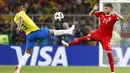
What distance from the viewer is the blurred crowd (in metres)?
25.5

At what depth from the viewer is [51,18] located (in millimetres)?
26109

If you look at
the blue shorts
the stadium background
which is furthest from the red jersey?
the stadium background

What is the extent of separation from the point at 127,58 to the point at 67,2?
5381 millimetres

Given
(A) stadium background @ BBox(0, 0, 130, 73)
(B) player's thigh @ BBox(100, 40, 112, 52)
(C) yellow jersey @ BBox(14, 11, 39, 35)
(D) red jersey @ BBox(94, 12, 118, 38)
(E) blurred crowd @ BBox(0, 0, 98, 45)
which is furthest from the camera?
(E) blurred crowd @ BBox(0, 0, 98, 45)

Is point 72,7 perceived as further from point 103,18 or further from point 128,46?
point 103,18

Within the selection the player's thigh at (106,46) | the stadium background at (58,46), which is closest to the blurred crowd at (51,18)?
the stadium background at (58,46)

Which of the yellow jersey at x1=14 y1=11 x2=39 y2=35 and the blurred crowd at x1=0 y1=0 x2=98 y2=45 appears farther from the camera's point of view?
the blurred crowd at x1=0 y1=0 x2=98 y2=45

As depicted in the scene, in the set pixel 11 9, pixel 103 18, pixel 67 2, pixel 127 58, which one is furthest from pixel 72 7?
pixel 103 18

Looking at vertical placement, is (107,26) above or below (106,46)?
above

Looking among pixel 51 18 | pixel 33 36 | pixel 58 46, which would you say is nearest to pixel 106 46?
pixel 33 36

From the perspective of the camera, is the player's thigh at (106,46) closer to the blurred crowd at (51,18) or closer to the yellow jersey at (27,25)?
the yellow jersey at (27,25)

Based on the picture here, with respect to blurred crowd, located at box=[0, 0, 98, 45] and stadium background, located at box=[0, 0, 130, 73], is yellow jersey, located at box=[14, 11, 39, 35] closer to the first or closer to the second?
stadium background, located at box=[0, 0, 130, 73]

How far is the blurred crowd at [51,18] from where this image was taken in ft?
83.8

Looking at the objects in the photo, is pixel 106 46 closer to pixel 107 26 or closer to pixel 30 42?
pixel 107 26
